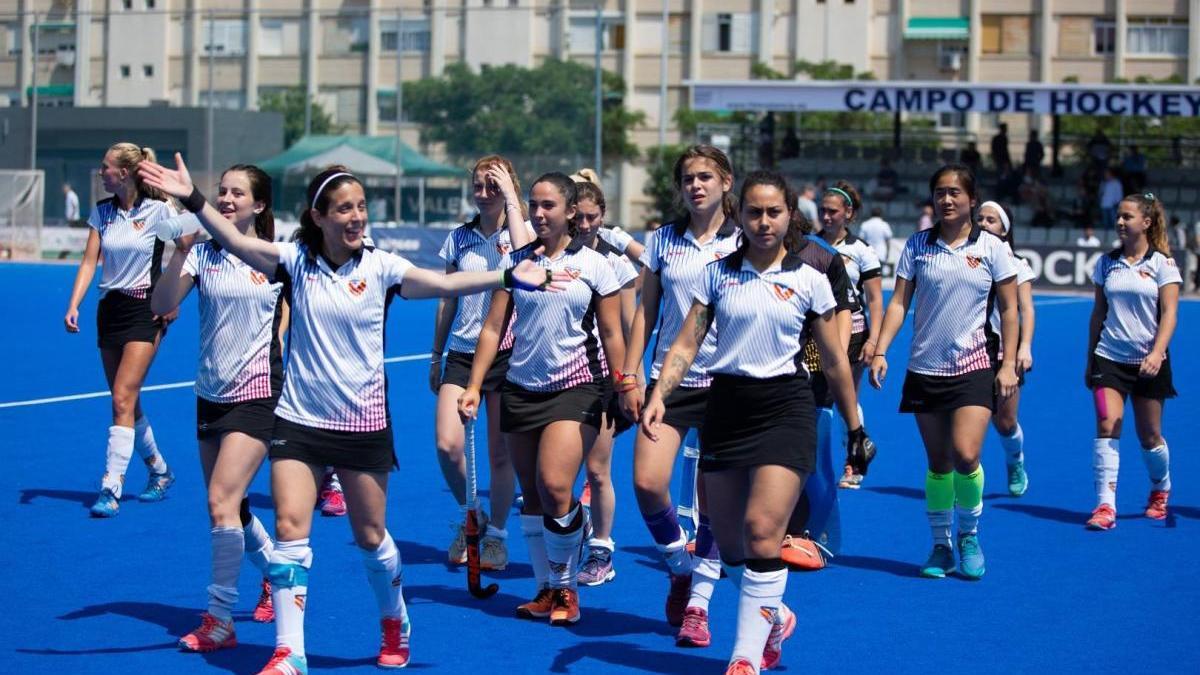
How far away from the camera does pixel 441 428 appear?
852 centimetres

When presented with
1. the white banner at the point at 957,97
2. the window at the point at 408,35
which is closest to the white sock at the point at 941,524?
the white banner at the point at 957,97

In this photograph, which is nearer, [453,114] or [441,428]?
[441,428]

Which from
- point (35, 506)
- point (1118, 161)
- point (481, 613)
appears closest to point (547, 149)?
point (1118, 161)

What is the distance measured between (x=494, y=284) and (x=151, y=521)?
4.20m

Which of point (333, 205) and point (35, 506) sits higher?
point (333, 205)

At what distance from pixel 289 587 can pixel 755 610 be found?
5.69ft

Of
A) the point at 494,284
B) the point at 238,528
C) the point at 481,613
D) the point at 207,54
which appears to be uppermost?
the point at 207,54

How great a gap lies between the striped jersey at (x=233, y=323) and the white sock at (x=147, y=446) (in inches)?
122

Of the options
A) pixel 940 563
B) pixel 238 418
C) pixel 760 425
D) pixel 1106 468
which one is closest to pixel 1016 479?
pixel 1106 468

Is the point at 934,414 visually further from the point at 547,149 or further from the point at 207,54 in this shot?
the point at 207,54

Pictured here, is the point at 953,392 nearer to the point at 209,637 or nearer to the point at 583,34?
the point at 209,637

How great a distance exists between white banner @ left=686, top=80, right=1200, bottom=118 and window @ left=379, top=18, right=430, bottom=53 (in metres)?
14.3

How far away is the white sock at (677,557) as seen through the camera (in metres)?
7.27

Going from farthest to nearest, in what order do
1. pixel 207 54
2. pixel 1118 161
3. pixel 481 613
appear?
pixel 207 54 → pixel 1118 161 → pixel 481 613
